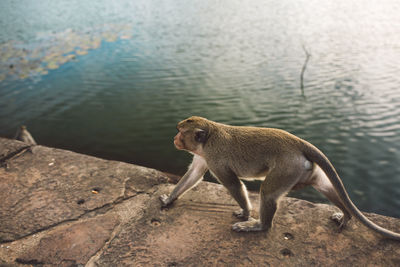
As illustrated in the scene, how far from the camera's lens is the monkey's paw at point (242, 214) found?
120 inches

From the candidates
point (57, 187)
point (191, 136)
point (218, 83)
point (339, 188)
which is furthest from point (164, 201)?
point (218, 83)

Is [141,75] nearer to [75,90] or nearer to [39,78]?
[75,90]

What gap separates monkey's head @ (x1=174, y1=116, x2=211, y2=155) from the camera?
9.95 ft

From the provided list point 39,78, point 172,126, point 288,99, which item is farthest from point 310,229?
point 39,78

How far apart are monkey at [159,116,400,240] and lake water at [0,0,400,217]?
2598 millimetres

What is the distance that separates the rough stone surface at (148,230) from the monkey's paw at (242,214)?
55 mm

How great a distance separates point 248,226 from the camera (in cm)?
287

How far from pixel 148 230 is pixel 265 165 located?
137 cm

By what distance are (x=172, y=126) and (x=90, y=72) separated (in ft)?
17.2

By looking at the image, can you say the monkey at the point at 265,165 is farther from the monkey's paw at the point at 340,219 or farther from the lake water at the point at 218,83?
the lake water at the point at 218,83

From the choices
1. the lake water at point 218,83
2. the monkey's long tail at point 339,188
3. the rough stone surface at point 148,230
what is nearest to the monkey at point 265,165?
A: the monkey's long tail at point 339,188

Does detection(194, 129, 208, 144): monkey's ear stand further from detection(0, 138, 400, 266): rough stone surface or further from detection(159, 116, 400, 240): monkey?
detection(0, 138, 400, 266): rough stone surface

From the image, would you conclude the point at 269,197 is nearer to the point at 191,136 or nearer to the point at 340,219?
the point at 340,219

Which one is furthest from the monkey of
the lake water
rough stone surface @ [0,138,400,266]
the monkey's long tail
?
the lake water
